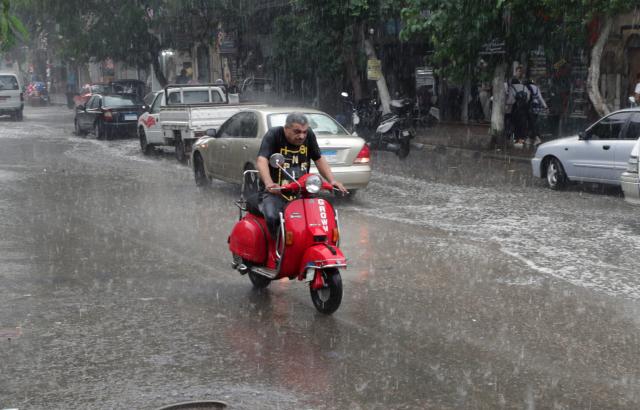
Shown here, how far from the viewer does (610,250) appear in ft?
33.3

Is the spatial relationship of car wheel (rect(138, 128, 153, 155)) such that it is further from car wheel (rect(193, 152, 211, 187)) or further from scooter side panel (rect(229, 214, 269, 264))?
scooter side panel (rect(229, 214, 269, 264))

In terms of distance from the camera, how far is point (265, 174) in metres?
7.80

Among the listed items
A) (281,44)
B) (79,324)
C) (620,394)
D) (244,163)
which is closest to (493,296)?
(620,394)

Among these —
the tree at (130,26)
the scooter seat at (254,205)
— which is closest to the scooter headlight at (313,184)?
the scooter seat at (254,205)

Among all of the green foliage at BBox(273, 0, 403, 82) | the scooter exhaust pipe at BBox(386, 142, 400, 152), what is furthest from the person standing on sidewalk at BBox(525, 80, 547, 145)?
the green foliage at BBox(273, 0, 403, 82)

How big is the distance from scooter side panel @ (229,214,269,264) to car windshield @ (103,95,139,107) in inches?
841

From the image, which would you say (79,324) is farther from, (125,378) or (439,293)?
(439,293)

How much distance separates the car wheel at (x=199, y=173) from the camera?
16434 millimetres

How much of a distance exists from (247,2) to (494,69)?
16.9 metres

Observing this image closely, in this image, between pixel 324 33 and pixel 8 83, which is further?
pixel 8 83

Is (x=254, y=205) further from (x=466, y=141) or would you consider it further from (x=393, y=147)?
(x=466, y=141)

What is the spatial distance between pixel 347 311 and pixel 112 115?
→ 2199 cm

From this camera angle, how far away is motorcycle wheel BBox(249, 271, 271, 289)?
841 cm

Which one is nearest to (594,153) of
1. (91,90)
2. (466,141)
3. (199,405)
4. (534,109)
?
(534,109)
